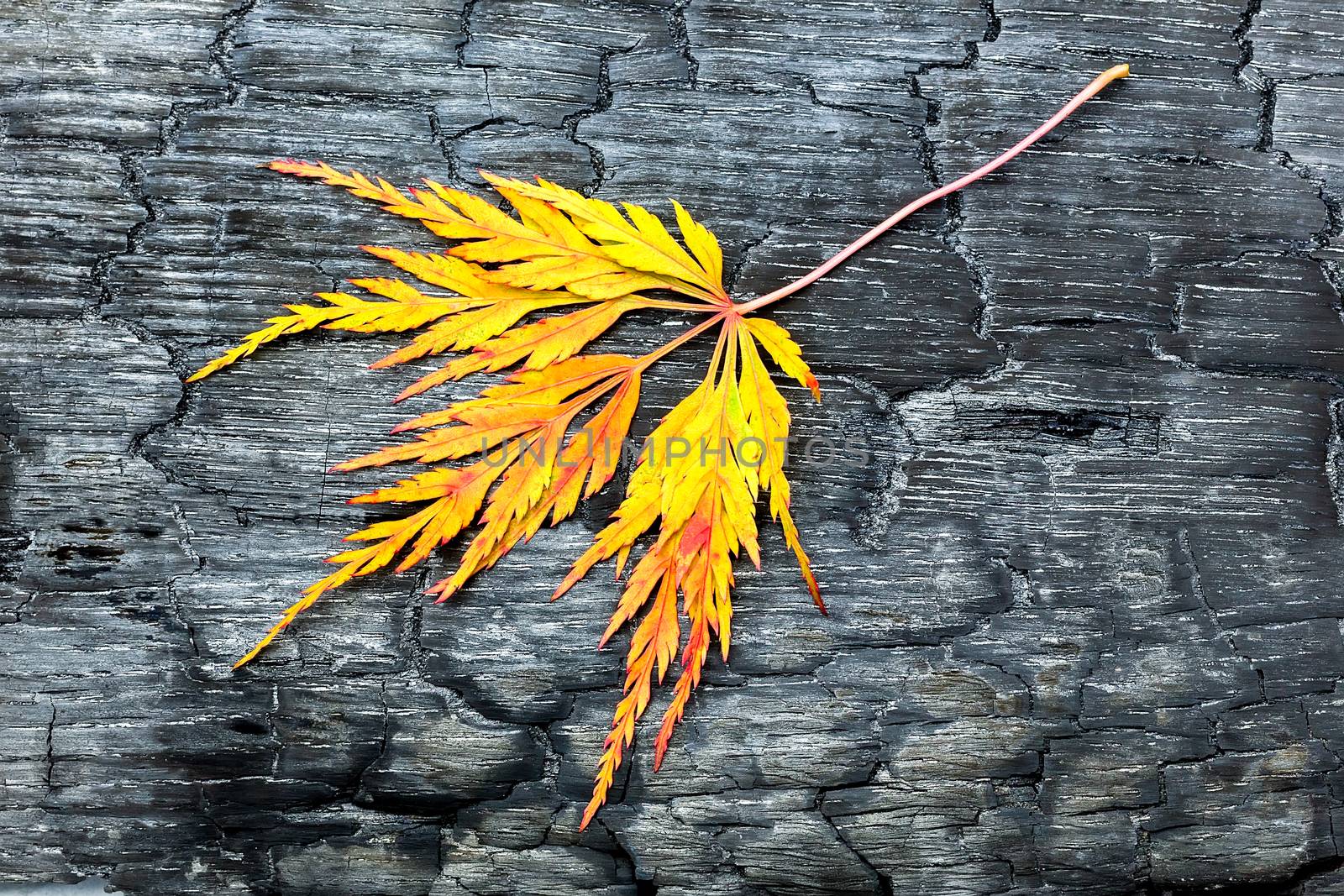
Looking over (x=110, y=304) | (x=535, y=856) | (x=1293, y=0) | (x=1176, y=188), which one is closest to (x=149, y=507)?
(x=110, y=304)

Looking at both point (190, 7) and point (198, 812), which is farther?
point (190, 7)

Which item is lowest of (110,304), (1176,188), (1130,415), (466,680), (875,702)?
(466,680)

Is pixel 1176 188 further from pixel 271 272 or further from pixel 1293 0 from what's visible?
pixel 271 272
